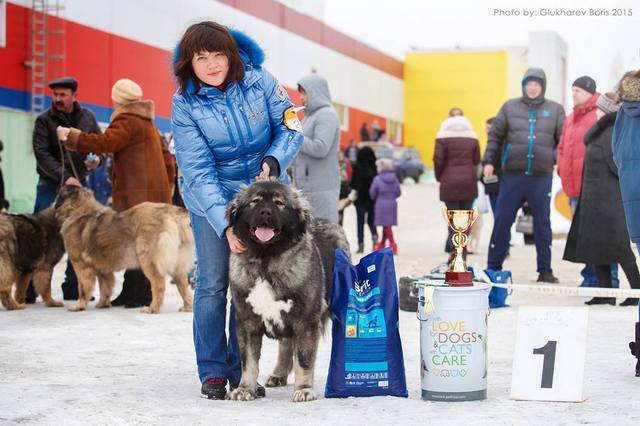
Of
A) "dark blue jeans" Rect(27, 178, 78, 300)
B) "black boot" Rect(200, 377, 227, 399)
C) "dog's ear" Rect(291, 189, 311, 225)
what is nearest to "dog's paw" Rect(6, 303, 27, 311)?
"dark blue jeans" Rect(27, 178, 78, 300)

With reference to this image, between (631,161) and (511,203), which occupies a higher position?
(631,161)

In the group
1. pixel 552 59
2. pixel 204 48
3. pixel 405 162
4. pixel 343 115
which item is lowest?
pixel 204 48

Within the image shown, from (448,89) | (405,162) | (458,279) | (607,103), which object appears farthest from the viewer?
(448,89)

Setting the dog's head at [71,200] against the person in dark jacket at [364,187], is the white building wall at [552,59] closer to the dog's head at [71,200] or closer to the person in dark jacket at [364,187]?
the person in dark jacket at [364,187]

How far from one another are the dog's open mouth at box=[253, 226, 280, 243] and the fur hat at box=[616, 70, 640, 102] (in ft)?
6.72

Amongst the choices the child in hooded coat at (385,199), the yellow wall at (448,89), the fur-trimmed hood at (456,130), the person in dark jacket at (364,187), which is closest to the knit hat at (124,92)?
the fur-trimmed hood at (456,130)

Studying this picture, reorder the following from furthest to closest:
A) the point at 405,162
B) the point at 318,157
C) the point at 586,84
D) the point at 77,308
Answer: the point at 405,162 → the point at 586,84 → the point at 318,157 → the point at 77,308

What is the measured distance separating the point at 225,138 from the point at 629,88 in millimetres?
2077

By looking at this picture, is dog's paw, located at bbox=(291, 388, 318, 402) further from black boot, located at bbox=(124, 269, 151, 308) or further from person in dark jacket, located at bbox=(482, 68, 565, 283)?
person in dark jacket, located at bbox=(482, 68, 565, 283)

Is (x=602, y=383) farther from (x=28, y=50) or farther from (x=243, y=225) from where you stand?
(x=28, y=50)

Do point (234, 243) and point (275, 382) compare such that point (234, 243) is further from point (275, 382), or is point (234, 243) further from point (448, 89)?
point (448, 89)

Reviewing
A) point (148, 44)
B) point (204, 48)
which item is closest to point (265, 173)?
point (204, 48)

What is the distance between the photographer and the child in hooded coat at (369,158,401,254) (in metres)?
14.8

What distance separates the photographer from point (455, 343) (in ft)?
15.1
